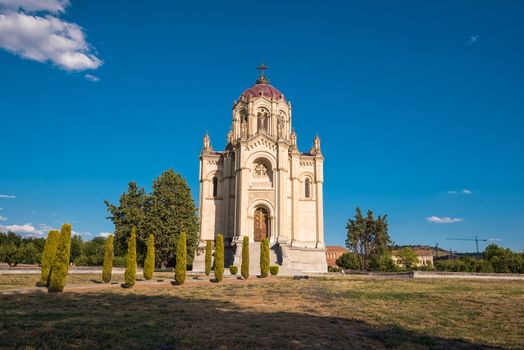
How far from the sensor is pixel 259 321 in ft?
36.9

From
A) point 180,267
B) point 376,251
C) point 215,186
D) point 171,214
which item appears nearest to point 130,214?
point 171,214

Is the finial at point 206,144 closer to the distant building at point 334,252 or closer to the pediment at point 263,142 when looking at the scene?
the pediment at point 263,142

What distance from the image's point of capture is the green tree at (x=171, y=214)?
3681 cm

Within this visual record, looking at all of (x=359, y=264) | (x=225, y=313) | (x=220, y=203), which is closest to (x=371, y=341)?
(x=225, y=313)

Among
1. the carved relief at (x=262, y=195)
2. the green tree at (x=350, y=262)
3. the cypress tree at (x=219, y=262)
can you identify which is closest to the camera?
the cypress tree at (x=219, y=262)

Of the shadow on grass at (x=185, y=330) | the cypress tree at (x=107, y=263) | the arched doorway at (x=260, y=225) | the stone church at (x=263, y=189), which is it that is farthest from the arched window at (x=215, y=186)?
the shadow on grass at (x=185, y=330)

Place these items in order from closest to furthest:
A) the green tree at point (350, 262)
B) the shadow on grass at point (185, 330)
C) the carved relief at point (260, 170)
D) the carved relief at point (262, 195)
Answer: the shadow on grass at point (185, 330), the carved relief at point (262, 195), the carved relief at point (260, 170), the green tree at point (350, 262)

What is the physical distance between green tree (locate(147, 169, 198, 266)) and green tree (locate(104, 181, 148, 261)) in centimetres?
77

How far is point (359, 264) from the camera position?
48094 millimetres

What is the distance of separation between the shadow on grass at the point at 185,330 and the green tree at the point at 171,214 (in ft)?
73.9

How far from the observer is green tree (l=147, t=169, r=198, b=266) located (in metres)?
36.8

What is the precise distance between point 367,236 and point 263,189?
13.3 meters

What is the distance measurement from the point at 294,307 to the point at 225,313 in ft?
8.58

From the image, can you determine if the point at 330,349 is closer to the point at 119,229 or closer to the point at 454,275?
the point at 454,275
